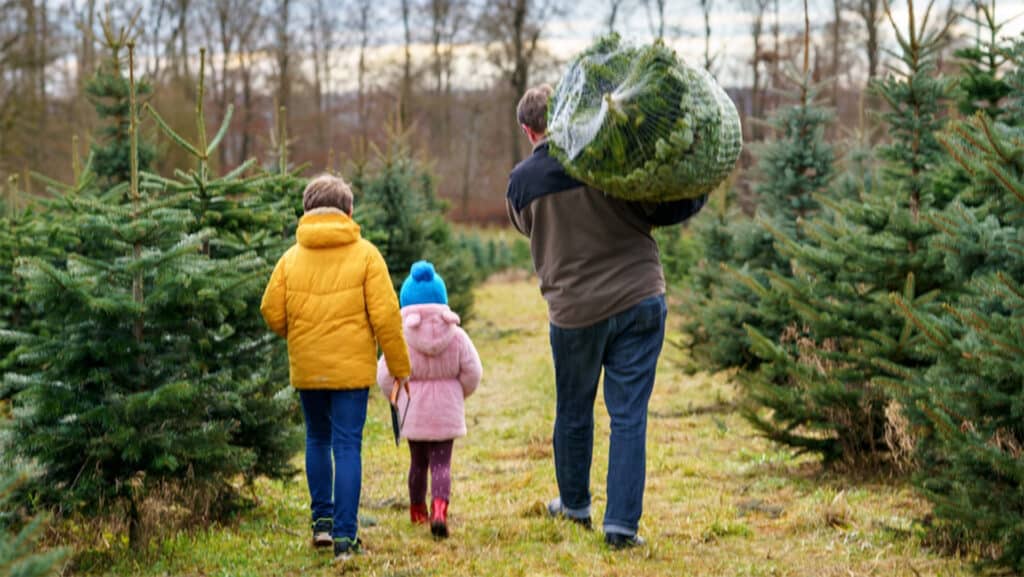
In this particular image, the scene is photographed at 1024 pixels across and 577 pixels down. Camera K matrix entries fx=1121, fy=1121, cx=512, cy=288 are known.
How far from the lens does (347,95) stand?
39625mm

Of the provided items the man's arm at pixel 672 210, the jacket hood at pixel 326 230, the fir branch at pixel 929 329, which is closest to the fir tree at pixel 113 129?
the jacket hood at pixel 326 230

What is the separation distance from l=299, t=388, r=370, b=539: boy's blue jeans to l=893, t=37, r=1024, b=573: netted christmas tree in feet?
→ 7.93

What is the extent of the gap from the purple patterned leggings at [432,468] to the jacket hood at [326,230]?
4.10ft

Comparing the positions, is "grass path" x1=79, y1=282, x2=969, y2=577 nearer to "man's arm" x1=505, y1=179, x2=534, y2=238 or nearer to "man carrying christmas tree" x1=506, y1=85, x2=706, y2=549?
"man carrying christmas tree" x1=506, y1=85, x2=706, y2=549

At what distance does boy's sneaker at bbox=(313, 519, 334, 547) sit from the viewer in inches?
204

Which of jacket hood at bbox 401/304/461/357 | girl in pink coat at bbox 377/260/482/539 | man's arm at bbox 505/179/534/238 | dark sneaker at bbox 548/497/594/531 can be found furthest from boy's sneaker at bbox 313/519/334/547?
man's arm at bbox 505/179/534/238

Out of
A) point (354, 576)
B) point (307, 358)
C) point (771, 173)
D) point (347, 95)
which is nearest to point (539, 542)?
point (354, 576)

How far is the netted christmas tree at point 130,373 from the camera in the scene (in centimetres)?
466

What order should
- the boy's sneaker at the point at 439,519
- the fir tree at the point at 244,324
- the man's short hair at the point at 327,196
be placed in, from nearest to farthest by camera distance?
the man's short hair at the point at 327,196, the fir tree at the point at 244,324, the boy's sneaker at the point at 439,519

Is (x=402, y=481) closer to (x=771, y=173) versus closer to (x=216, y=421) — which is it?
(x=216, y=421)

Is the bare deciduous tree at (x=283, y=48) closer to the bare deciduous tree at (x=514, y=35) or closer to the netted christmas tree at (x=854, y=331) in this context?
the bare deciduous tree at (x=514, y=35)

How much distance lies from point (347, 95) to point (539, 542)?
35.8 m

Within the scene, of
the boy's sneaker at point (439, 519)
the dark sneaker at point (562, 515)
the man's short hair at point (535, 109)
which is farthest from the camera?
the dark sneaker at point (562, 515)

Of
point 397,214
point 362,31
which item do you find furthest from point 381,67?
point 397,214
